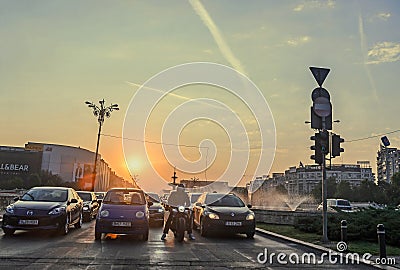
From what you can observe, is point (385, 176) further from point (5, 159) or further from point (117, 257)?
point (117, 257)

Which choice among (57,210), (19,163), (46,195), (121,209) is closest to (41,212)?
(57,210)

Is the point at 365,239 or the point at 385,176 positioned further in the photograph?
the point at 385,176

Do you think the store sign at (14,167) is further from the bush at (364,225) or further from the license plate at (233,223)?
the license plate at (233,223)

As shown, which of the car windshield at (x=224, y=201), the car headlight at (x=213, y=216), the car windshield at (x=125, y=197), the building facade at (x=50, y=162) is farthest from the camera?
the building facade at (x=50, y=162)

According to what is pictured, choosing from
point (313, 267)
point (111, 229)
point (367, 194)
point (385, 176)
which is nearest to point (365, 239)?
point (313, 267)

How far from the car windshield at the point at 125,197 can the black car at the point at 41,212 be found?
151 cm

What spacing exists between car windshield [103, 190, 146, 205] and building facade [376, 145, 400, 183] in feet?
487

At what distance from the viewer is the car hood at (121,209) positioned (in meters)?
13.0

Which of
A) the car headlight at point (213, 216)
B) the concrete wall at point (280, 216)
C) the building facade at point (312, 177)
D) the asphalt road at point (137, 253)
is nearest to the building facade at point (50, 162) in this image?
the building facade at point (312, 177)

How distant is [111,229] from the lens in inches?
504

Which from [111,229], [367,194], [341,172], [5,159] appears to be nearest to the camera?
[111,229]

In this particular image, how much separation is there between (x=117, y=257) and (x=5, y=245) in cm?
342

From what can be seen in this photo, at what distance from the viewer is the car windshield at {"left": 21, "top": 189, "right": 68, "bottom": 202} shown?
14.5 m

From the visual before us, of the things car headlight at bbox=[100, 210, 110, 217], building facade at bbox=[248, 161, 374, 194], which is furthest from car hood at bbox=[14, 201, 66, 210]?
building facade at bbox=[248, 161, 374, 194]
